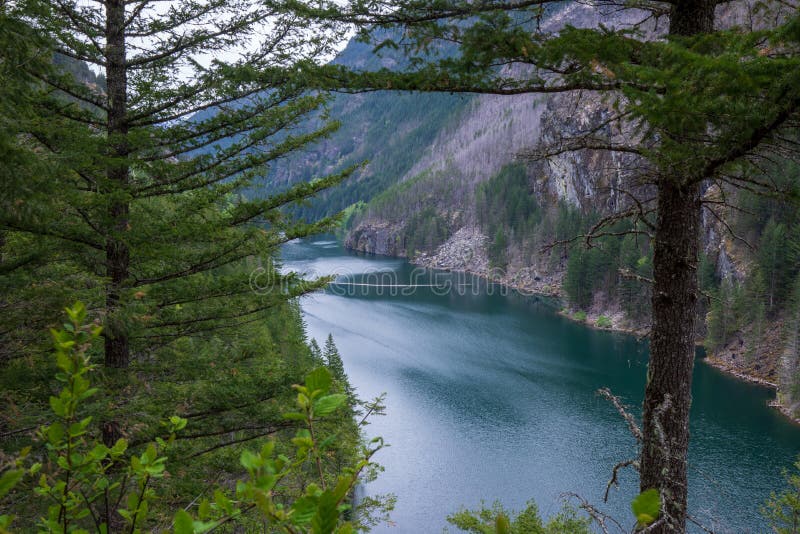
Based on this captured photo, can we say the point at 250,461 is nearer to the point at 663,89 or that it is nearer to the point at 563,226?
the point at 663,89

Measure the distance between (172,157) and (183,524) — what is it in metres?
5.99

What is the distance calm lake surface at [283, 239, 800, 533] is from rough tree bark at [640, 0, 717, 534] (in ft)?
21.3

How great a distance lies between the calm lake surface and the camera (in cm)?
1961

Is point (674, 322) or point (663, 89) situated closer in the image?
point (663, 89)

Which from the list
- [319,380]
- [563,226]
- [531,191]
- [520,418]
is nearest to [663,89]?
[319,380]

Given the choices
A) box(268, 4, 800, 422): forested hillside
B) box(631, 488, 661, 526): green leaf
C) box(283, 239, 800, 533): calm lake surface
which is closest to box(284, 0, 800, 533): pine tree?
box(268, 4, 800, 422): forested hillside

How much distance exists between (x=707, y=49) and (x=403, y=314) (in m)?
45.1

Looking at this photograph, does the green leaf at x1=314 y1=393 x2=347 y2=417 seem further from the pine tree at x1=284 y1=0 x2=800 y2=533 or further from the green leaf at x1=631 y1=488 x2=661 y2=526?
the pine tree at x1=284 y1=0 x2=800 y2=533

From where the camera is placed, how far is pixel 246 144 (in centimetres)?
591

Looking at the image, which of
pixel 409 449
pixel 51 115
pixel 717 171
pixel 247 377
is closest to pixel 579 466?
pixel 409 449

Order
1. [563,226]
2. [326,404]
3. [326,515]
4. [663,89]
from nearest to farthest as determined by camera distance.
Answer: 1. [326,515]
2. [326,404]
3. [663,89]
4. [563,226]

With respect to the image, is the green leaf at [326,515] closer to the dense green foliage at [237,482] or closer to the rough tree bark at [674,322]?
the dense green foliage at [237,482]

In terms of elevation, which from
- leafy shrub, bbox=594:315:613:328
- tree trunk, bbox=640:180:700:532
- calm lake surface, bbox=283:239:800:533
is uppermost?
tree trunk, bbox=640:180:700:532

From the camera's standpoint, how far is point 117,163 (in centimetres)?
508
